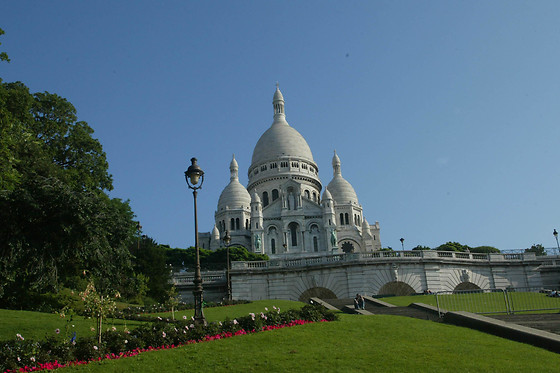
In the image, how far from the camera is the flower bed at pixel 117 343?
1112cm

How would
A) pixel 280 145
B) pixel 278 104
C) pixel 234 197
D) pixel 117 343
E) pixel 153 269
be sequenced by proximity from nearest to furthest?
pixel 117 343
pixel 153 269
pixel 234 197
pixel 280 145
pixel 278 104

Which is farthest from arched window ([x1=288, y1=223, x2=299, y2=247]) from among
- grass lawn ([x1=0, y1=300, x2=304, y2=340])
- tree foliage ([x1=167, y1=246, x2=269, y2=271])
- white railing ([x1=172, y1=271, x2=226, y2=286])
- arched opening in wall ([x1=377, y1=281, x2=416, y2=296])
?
grass lawn ([x1=0, y1=300, x2=304, y2=340])

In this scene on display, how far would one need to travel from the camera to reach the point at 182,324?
47.0ft

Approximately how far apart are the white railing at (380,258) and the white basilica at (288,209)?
4915 centimetres

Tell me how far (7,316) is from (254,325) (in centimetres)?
974

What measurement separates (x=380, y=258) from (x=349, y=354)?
79.3ft

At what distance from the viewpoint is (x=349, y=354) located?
11.7 metres

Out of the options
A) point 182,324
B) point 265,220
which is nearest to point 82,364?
point 182,324

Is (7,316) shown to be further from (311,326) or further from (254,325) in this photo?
(311,326)

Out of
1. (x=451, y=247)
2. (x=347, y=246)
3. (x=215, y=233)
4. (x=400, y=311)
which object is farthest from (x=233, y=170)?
(x=400, y=311)

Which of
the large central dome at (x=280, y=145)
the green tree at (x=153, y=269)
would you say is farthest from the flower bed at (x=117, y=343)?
the large central dome at (x=280, y=145)

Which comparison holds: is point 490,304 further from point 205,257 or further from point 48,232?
point 205,257

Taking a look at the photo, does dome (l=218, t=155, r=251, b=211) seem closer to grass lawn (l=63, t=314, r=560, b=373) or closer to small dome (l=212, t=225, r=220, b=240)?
small dome (l=212, t=225, r=220, b=240)

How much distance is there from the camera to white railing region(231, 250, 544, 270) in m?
35.5
